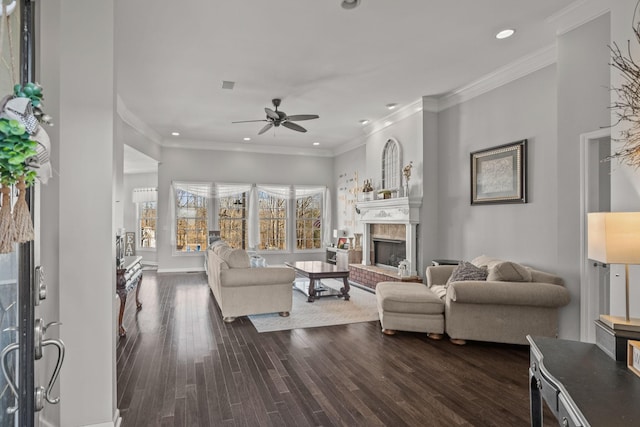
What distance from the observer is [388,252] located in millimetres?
7184

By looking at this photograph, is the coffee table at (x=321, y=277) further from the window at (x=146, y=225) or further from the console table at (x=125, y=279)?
the window at (x=146, y=225)

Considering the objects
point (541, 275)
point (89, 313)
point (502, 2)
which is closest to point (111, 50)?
point (89, 313)

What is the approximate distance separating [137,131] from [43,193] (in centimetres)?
549

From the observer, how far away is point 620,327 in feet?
5.53

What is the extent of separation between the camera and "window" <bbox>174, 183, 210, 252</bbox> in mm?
8930

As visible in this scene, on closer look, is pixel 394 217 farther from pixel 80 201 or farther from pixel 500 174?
pixel 80 201

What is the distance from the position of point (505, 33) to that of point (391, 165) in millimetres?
3368

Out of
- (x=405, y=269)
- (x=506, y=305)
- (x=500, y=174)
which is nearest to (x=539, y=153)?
(x=500, y=174)

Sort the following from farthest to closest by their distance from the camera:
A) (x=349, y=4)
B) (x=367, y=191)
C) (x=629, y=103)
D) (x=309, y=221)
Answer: (x=309, y=221), (x=367, y=191), (x=349, y=4), (x=629, y=103)

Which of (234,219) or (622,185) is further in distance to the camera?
(234,219)

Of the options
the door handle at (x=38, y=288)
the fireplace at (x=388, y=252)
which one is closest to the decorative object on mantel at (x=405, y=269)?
the fireplace at (x=388, y=252)

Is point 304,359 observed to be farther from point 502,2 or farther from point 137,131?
point 137,131

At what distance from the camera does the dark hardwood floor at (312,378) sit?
8.27 ft

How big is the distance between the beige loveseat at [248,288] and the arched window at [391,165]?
2.99 meters
